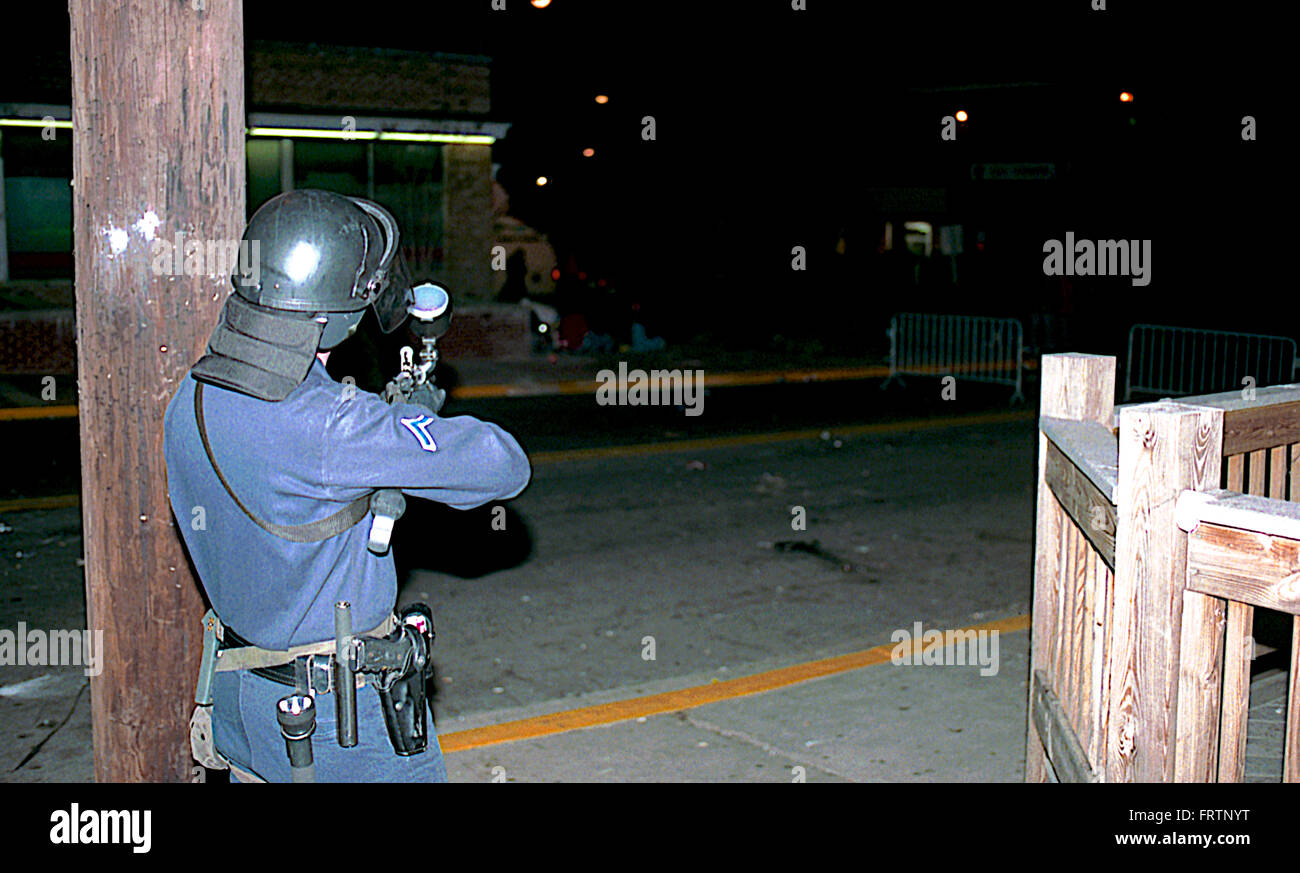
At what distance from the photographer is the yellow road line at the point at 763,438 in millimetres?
11953

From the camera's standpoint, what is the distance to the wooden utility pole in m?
3.39

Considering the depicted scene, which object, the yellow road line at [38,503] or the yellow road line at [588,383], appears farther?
the yellow road line at [588,383]

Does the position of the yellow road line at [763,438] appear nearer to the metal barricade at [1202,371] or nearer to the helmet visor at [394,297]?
the metal barricade at [1202,371]

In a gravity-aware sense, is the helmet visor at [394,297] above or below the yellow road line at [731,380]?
above

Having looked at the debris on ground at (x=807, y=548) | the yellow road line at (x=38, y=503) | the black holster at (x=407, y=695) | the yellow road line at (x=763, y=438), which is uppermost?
the black holster at (x=407, y=695)

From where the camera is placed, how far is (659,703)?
597cm

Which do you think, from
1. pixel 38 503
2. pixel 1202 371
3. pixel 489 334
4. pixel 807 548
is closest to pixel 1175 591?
pixel 807 548

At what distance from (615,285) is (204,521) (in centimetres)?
2147

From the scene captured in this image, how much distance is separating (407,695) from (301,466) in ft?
1.97

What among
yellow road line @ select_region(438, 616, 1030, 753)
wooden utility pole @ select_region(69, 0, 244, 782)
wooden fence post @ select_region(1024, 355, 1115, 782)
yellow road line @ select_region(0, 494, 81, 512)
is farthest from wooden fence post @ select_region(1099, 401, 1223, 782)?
yellow road line @ select_region(0, 494, 81, 512)

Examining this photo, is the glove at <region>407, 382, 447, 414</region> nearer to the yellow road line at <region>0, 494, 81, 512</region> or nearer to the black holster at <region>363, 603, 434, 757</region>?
the black holster at <region>363, 603, 434, 757</region>

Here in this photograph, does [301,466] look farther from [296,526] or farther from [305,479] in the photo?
[296,526]

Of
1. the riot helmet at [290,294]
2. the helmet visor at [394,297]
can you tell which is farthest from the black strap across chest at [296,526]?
the helmet visor at [394,297]

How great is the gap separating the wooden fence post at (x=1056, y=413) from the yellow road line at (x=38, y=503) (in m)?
7.39
